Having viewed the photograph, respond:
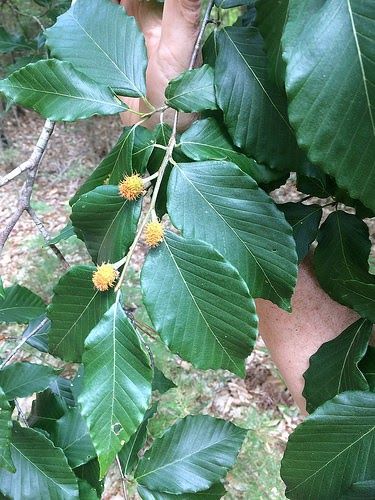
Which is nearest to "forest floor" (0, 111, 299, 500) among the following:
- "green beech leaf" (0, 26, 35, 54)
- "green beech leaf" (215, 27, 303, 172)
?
"green beech leaf" (215, 27, 303, 172)

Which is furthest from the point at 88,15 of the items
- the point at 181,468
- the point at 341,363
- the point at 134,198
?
the point at 181,468

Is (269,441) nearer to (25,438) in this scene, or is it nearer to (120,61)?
(25,438)

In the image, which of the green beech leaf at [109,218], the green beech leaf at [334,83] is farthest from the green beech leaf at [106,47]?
the green beech leaf at [334,83]

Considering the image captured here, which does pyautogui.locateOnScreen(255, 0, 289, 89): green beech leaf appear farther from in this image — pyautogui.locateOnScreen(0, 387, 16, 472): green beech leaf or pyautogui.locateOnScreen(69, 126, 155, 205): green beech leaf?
pyautogui.locateOnScreen(0, 387, 16, 472): green beech leaf

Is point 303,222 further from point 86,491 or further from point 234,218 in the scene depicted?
point 86,491

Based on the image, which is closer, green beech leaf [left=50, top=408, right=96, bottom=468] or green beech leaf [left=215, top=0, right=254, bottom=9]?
green beech leaf [left=215, top=0, right=254, bottom=9]
